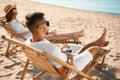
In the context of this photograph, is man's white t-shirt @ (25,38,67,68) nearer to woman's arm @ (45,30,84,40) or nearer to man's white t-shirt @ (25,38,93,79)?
man's white t-shirt @ (25,38,93,79)

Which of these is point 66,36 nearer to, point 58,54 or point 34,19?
point 58,54

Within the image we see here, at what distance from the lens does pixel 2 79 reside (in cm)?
422

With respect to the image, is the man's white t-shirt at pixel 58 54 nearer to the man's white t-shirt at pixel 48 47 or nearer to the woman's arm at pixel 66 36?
the man's white t-shirt at pixel 48 47

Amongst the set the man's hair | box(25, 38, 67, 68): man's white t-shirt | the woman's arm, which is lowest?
the woman's arm

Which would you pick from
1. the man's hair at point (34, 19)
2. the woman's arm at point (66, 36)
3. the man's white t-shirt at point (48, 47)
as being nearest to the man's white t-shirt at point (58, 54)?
the man's white t-shirt at point (48, 47)

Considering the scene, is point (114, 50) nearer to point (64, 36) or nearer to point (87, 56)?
point (64, 36)

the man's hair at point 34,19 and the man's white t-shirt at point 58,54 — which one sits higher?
the man's hair at point 34,19

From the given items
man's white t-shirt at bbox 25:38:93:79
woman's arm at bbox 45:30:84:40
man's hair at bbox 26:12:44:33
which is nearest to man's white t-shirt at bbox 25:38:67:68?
man's white t-shirt at bbox 25:38:93:79

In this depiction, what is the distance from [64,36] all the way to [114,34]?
3.75 metres

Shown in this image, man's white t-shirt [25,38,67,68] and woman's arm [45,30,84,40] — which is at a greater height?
man's white t-shirt [25,38,67,68]

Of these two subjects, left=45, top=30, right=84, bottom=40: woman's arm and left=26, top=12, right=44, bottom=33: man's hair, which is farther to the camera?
left=45, top=30, right=84, bottom=40: woman's arm

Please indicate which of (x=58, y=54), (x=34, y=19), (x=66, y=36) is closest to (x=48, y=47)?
(x=58, y=54)

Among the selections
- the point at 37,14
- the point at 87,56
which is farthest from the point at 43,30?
the point at 87,56

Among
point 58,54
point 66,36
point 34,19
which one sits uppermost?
point 34,19
